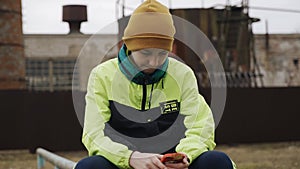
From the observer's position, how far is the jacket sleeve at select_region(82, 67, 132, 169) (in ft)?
7.43

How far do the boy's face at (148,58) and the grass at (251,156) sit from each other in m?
6.69

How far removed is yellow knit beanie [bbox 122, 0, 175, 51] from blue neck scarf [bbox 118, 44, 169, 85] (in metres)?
0.05

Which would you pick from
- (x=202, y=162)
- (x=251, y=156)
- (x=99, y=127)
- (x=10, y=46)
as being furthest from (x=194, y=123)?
(x=10, y=46)

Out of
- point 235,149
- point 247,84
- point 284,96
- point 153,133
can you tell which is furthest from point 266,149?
point 153,133

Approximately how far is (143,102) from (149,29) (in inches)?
9.7

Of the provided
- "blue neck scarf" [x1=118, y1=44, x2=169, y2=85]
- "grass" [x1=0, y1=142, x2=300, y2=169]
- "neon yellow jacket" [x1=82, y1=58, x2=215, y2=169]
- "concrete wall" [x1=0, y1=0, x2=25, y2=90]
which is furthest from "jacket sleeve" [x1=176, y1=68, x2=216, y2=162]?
"concrete wall" [x1=0, y1=0, x2=25, y2=90]

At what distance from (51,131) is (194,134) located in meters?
12.1

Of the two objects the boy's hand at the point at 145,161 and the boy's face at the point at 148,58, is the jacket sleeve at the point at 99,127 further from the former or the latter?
the boy's face at the point at 148,58

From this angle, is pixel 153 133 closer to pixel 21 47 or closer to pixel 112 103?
pixel 112 103

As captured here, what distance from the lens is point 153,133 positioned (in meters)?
2.38

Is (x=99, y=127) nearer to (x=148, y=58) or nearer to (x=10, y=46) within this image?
(x=148, y=58)

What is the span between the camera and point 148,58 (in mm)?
2352

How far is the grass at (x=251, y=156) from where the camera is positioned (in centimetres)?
980

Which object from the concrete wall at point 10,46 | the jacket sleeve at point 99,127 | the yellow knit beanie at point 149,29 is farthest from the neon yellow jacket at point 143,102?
the concrete wall at point 10,46
